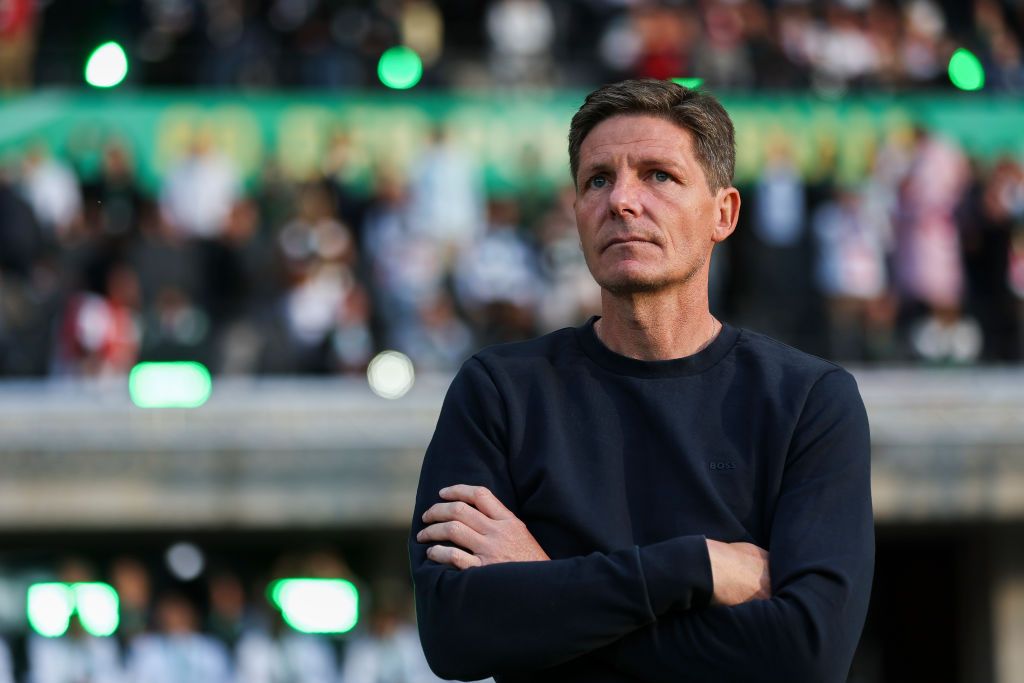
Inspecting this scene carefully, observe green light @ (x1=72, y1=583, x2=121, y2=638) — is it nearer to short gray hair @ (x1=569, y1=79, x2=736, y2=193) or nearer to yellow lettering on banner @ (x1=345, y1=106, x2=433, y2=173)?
yellow lettering on banner @ (x1=345, y1=106, x2=433, y2=173)

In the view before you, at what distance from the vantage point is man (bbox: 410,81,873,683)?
2.83 m

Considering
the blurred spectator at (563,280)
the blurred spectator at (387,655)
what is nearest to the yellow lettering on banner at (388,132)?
the blurred spectator at (563,280)

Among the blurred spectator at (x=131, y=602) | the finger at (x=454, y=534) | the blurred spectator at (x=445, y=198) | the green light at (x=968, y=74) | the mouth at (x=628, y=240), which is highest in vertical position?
the green light at (x=968, y=74)

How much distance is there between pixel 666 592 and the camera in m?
2.82

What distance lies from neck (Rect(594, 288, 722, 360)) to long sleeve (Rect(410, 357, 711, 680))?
360 mm

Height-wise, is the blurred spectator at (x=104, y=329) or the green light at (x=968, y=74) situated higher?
the green light at (x=968, y=74)

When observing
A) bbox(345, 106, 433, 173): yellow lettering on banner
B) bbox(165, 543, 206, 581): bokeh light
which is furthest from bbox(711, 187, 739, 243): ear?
bbox(165, 543, 206, 581): bokeh light

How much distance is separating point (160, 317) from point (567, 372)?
9.94m

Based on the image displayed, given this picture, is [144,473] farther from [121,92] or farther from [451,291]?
[121,92]

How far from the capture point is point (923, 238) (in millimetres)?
13359

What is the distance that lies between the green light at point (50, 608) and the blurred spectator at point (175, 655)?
117 cm

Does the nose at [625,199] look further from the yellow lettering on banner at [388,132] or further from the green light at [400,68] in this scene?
the green light at [400,68]

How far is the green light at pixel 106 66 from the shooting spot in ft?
45.4

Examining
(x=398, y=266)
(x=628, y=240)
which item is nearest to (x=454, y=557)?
(x=628, y=240)
